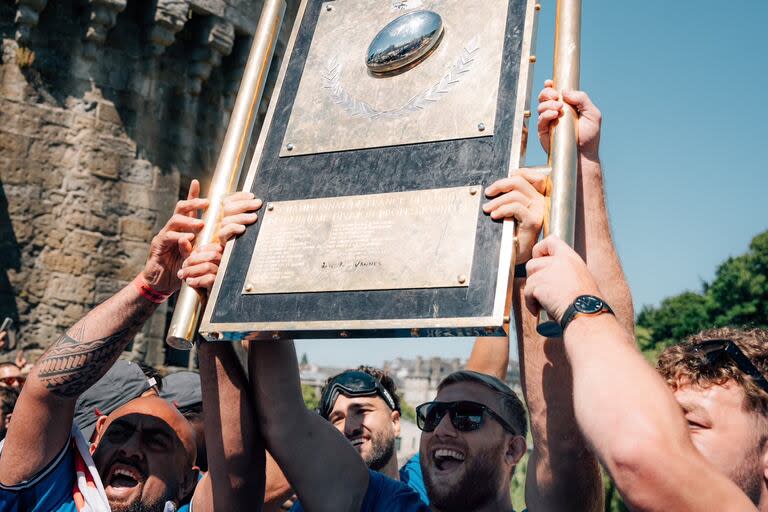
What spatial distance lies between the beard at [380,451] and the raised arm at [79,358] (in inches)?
57.4

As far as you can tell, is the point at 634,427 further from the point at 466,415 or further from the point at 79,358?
the point at 79,358

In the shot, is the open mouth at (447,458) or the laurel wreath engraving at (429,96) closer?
the laurel wreath engraving at (429,96)

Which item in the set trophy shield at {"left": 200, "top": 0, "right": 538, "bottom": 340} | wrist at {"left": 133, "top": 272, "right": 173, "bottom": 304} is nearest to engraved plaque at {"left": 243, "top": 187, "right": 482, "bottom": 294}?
trophy shield at {"left": 200, "top": 0, "right": 538, "bottom": 340}

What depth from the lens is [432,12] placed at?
2820mm

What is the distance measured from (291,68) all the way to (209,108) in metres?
8.15

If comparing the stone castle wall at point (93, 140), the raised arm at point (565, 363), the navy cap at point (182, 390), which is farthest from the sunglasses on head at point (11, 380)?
the stone castle wall at point (93, 140)

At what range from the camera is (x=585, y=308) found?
209 cm

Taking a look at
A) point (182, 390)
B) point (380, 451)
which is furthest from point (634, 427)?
point (182, 390)

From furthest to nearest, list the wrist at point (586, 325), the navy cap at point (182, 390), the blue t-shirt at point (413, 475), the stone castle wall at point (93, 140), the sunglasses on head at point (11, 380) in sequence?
the stone castle wall at point (93, 140), the sunglasses on head at point (11, 380), the navy cap at point (182, 390), the blue t-shirt at point (413, 475), the wrist at point (586, 325)

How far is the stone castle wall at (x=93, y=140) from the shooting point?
925cm

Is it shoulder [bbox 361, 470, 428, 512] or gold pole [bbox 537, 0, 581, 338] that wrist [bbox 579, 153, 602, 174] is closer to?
gold pole [bbox 537, 0, 581, 338]

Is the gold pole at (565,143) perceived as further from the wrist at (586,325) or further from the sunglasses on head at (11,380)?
the sunglasses on head at (11,380)

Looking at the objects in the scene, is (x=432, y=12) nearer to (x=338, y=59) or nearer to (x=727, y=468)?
(x=338, y=59)

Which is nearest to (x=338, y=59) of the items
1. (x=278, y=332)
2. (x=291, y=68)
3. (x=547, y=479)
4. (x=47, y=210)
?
(x=291, y=68)
